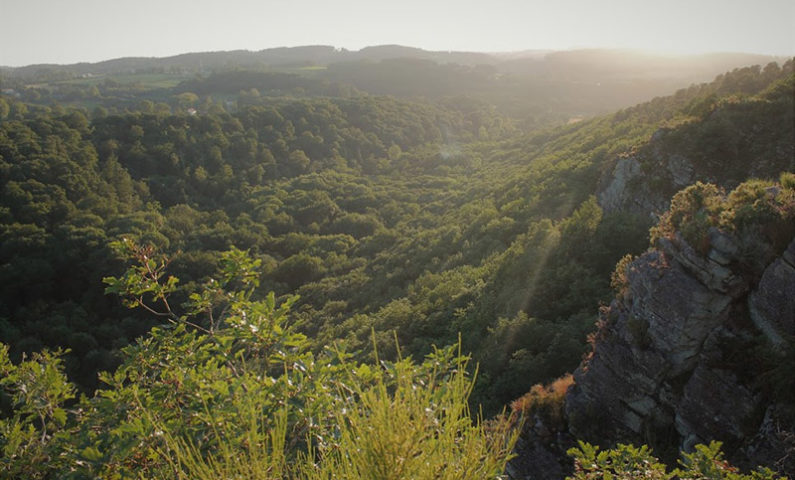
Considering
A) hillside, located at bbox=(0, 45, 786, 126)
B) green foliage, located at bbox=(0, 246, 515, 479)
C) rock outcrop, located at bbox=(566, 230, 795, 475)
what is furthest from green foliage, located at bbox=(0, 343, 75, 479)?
hillside, located at bbox=(0, 45, 786, 126)

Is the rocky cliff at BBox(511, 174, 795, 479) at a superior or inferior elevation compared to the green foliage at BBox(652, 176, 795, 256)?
inferior

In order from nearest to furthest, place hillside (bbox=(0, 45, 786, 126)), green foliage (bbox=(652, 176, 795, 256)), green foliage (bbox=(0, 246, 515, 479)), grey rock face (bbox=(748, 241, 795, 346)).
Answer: green foliage (bbox=(0, 246, 515, 479)) → grey rock face (bbox=(748, 241, 795, 346)) → green foliage (bbox=(652, 176, 795, 256)) → hillside (bbox=(0, 45, 786, 126))

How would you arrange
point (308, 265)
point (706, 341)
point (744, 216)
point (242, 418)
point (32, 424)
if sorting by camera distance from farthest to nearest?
1. point (308, 265)
2. point (706, 341)
3. point (744, 216)
4. point (32, 424)
5. point (242, 418)

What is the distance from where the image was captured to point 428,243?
112 ft

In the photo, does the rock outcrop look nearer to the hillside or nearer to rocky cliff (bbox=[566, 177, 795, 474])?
rocky cliff (bbox=[566, 177, 795, 474])

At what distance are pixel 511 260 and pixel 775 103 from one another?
1304 centimetres

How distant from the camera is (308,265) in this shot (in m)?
Answer: 36.8

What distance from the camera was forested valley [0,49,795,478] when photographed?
4.46 m

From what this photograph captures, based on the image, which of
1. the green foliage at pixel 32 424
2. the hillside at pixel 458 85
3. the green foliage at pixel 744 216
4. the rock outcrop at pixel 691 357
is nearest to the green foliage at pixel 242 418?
the green foliage at pixel 32 424

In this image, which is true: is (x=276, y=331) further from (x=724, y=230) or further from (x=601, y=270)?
(x=601, y=270)

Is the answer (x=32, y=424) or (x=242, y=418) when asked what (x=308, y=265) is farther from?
(x=242, y=418)

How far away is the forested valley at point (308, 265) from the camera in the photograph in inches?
175

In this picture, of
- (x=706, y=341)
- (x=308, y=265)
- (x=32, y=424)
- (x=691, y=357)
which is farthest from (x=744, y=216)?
(x=308, y=265)

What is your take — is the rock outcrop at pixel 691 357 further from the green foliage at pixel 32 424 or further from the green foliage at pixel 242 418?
the green foliage at pixel 32 424
